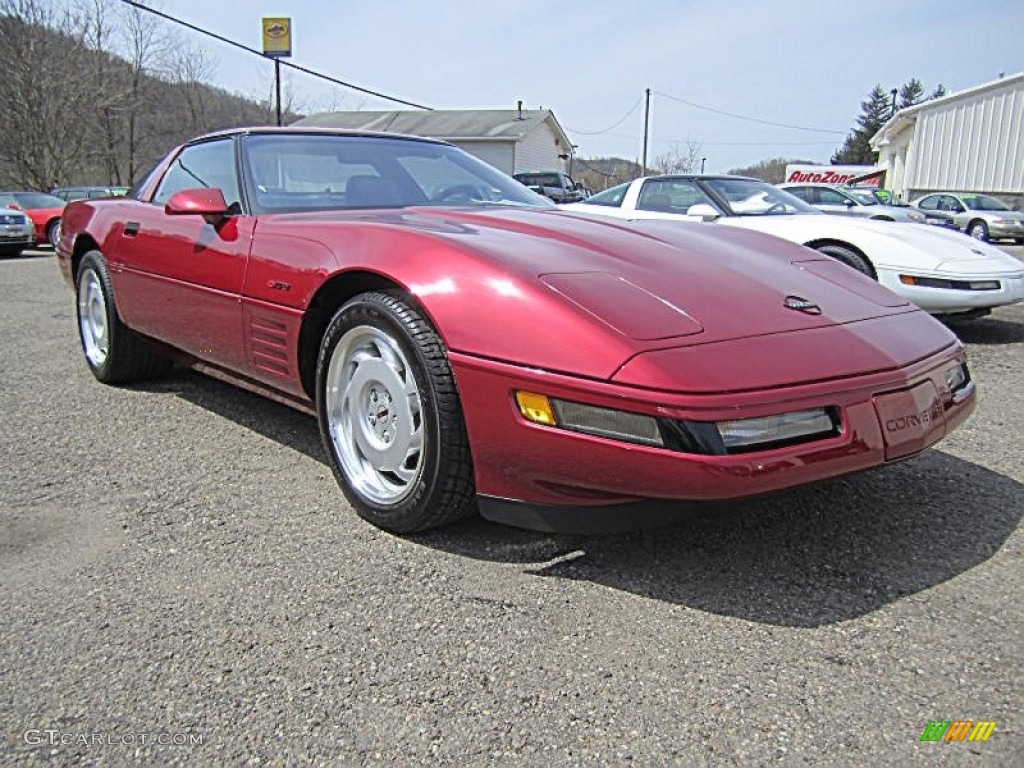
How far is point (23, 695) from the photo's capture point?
1626mm

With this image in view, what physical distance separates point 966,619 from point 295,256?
2166 millimetres

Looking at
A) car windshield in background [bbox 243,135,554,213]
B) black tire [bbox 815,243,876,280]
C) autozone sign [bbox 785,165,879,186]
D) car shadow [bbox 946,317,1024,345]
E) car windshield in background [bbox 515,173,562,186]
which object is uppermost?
autozone sign [bbox 785,165,879,186]

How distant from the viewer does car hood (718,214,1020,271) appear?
552 cm

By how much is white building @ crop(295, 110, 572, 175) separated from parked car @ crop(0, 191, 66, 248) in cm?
2106

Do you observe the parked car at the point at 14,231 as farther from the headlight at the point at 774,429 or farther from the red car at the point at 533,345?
the headlight at the point at 774,429

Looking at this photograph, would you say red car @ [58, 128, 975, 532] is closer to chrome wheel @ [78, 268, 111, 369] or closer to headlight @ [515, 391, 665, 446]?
headlight @ [515, 391, 665, 446]

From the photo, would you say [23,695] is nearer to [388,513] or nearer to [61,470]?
[388,513]

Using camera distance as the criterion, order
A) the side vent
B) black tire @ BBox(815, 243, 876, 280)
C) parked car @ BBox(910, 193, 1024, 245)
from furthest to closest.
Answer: parked car @ BBox(910, 193, 1024, 245) < black tire @ BBox(815, 243, 876, 280) < the side vent

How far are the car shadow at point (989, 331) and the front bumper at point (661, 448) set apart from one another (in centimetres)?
420

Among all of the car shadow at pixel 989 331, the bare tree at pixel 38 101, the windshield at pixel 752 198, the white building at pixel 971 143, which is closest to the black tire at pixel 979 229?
the white building at pixel 971 143

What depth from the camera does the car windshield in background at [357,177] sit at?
311cm

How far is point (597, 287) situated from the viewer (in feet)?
6.81

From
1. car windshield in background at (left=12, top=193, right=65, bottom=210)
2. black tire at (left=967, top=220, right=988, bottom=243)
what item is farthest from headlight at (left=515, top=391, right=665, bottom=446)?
black tire at (left=967, top=220, right=988, bottom=243)

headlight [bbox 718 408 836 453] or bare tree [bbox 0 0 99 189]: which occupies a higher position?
bare tree [bbox 0 0 99 189]
